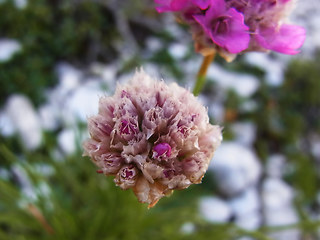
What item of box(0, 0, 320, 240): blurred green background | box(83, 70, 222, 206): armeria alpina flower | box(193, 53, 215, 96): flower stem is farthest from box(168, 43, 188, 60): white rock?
box(83, 70, 222, 206): armeria alpina flower

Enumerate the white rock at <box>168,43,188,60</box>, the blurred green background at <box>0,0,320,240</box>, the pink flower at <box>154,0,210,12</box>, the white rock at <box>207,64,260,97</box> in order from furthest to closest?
the white rock at <box>168,43,188,60</box>
the white rock at <box>207,64,260,97</box>
the blurred green background at <box>0,0,320,240</box>
the pink flower at <box>154,0,210,12</box>

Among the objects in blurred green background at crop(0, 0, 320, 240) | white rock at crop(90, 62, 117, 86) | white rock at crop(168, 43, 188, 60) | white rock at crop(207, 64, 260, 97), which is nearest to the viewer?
Result: blurred green background at crop(0, 0, 320, 240)

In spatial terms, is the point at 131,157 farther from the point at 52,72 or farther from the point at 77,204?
the point at 52,72

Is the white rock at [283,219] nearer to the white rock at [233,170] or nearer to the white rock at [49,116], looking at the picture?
the white rock at [233,170]

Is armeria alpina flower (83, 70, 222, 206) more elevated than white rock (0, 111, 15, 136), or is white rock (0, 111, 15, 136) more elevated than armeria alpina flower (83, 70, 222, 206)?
armeria alpina flower (83, 70, 222, 206)

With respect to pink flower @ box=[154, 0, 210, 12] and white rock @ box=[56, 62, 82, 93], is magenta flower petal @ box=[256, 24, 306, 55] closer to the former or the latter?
pink flower @ box=[154, 0, 210, 12]

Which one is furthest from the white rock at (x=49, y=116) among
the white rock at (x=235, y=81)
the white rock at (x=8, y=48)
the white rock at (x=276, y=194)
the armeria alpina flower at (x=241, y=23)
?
the armeria alpina flower at (x=241, y=23)
